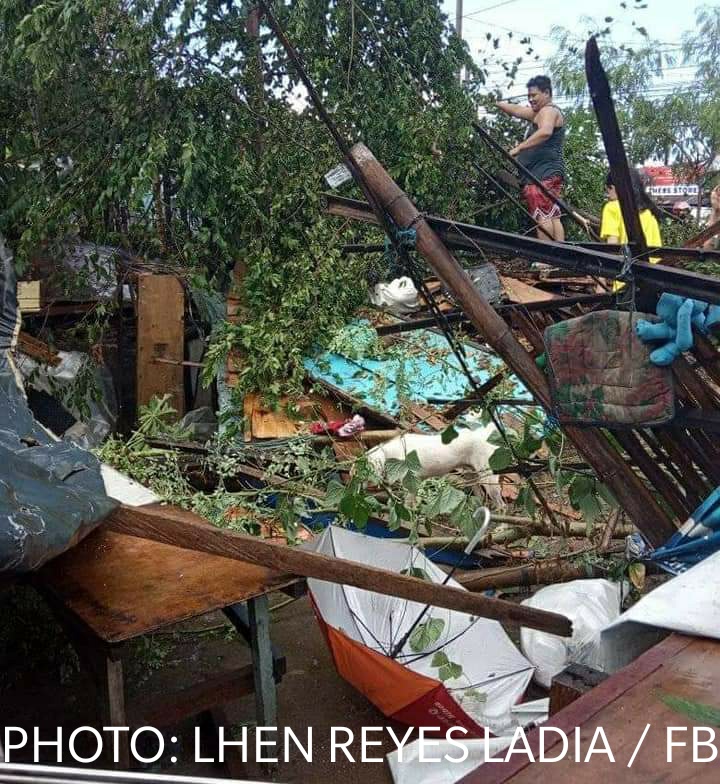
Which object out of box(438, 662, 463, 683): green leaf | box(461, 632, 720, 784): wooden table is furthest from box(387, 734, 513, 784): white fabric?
box(461, 632, 720, 784): wooden table

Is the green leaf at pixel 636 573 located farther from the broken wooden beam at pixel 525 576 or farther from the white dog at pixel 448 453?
the white dog at pixel 448 453

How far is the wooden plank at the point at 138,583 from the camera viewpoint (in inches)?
104

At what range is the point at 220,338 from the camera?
7.09 metres

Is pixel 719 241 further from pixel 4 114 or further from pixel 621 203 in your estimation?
pixel 4 114

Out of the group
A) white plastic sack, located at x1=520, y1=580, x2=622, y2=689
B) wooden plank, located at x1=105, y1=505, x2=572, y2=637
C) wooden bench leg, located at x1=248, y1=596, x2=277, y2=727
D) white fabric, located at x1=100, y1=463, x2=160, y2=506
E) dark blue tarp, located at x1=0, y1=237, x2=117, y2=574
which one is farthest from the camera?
A: white plastic sack, located at x1=520, y1=580, x2=622, y2=689

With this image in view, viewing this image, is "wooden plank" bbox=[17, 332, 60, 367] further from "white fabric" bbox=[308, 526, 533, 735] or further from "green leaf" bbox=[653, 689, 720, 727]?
"green leaf" bbox=[653, 689, 720, 727]

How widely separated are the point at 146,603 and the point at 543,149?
6.47 m

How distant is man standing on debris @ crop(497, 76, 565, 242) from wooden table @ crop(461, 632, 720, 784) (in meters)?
5.38

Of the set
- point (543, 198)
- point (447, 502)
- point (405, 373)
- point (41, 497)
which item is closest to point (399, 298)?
point (405, 373)

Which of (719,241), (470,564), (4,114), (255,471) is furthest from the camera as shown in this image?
(4,114)

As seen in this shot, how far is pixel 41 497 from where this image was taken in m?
2.04

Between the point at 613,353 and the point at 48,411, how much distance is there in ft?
21.4

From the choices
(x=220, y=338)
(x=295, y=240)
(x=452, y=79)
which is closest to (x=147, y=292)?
(x=220, y=338)

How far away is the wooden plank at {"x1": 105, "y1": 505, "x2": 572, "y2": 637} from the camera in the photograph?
2170 millimetres
